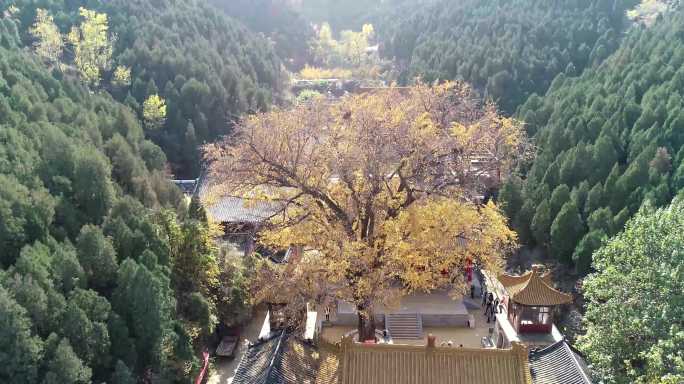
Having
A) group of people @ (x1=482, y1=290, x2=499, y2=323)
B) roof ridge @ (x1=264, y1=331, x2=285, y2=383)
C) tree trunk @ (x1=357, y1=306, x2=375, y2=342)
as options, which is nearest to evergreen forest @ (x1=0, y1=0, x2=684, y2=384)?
tree trunk @ (x1=357, y1=306, x2=375, y2=342)

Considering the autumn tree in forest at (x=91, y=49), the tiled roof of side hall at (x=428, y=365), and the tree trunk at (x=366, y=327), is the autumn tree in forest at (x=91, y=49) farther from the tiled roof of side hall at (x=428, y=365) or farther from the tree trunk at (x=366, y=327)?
the tiled roof of side hall at (x=428, y=365)

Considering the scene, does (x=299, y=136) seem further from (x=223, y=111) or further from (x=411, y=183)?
(x=223, y=111)

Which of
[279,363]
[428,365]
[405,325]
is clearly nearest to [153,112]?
[405,325]

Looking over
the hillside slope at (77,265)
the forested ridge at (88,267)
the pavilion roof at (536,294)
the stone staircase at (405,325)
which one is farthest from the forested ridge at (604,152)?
the hillside slope at (77,265)

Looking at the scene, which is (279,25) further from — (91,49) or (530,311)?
(530,311)

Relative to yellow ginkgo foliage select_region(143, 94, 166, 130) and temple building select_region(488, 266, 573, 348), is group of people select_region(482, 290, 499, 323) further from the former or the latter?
yellow ginkgo foliage select_region(143, 94, 166, 130)
